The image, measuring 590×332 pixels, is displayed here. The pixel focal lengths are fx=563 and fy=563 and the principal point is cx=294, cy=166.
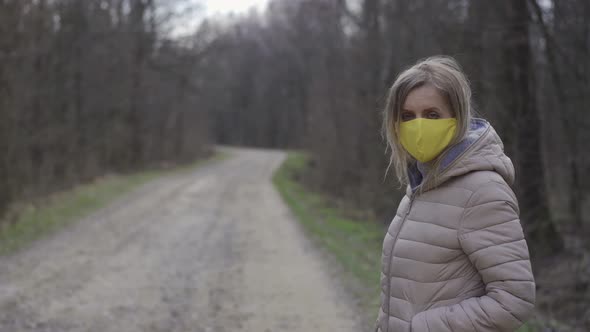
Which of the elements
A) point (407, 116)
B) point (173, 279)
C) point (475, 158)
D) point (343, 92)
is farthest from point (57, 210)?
point (475, 158)

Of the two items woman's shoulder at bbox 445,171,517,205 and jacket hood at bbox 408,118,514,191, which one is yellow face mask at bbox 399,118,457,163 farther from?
woman's shoulder at bbox 445,171,517,205

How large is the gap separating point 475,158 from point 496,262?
396mm

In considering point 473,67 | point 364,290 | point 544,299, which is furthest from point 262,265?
point 473,67

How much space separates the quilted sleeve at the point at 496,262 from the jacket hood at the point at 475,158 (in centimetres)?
9

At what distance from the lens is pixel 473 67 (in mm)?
9891

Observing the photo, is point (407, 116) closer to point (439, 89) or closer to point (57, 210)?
point (439, 89)

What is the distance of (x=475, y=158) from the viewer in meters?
2.14

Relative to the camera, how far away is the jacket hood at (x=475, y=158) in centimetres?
213

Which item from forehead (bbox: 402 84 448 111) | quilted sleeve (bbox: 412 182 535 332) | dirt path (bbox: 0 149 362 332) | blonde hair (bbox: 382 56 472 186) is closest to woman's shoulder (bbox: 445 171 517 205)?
quilted sleeve (bbox: 412 182 535 332)

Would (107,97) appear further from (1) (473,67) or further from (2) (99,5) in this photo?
(1) (473,67)

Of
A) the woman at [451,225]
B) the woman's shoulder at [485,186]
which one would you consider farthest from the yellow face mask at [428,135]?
the woman's shoulder at [485,186]

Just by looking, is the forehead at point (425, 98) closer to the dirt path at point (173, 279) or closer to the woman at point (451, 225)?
the woman at point (451, 225)

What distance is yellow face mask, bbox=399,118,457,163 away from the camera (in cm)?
220

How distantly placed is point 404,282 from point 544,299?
23.9 feet
